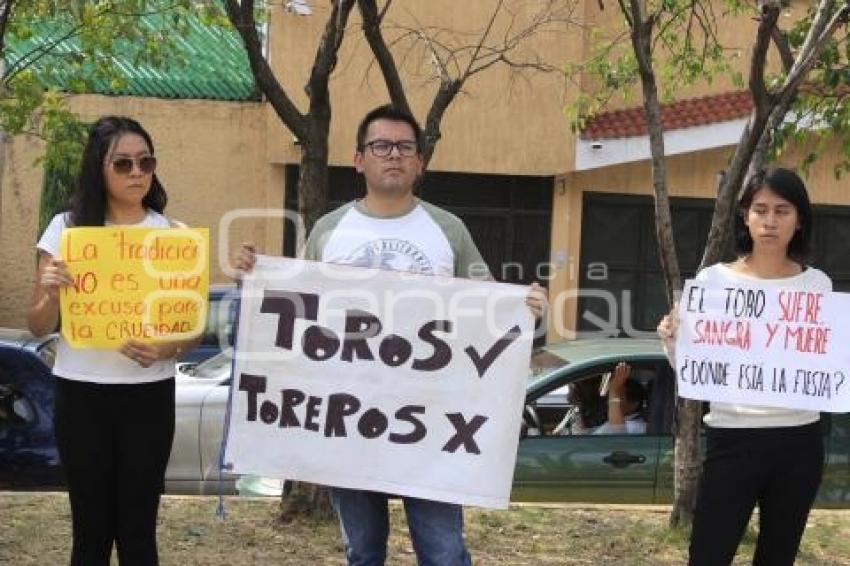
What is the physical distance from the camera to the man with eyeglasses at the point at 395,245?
4289mm

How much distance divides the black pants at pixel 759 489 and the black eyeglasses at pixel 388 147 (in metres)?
1.35

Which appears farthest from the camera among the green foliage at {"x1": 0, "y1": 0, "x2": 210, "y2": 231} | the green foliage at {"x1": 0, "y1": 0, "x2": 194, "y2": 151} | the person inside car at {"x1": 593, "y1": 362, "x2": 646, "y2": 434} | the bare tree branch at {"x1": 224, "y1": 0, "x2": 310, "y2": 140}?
the green foliage at {"x1": 0, "y1": 0, "x2": 210, "y2": 231}

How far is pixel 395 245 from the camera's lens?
435cm

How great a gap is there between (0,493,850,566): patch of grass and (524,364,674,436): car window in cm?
71

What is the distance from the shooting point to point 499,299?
446 centimetres

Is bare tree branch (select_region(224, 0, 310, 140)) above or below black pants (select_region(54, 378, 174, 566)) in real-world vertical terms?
above

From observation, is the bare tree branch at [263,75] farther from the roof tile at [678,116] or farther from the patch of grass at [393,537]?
the roof tile at [678,116]

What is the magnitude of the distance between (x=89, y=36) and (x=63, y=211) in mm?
5925

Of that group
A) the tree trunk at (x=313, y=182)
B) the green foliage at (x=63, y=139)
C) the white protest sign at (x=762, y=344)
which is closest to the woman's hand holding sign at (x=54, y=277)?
the white protest sign at (x=762, y=344)

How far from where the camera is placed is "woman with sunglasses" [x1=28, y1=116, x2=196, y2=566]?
14.0 feet

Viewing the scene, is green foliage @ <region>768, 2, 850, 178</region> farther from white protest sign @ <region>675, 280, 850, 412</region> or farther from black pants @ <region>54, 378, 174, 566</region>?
black pants @ <region>54, 378, 174, 566</region>

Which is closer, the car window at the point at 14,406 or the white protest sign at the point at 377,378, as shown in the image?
the white protest sign at the point at 377,378

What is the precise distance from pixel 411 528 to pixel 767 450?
1.17m

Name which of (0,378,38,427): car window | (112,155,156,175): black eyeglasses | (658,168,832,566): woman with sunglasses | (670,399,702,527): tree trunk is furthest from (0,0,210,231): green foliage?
(658,168,832,566): woman with sunglasses
